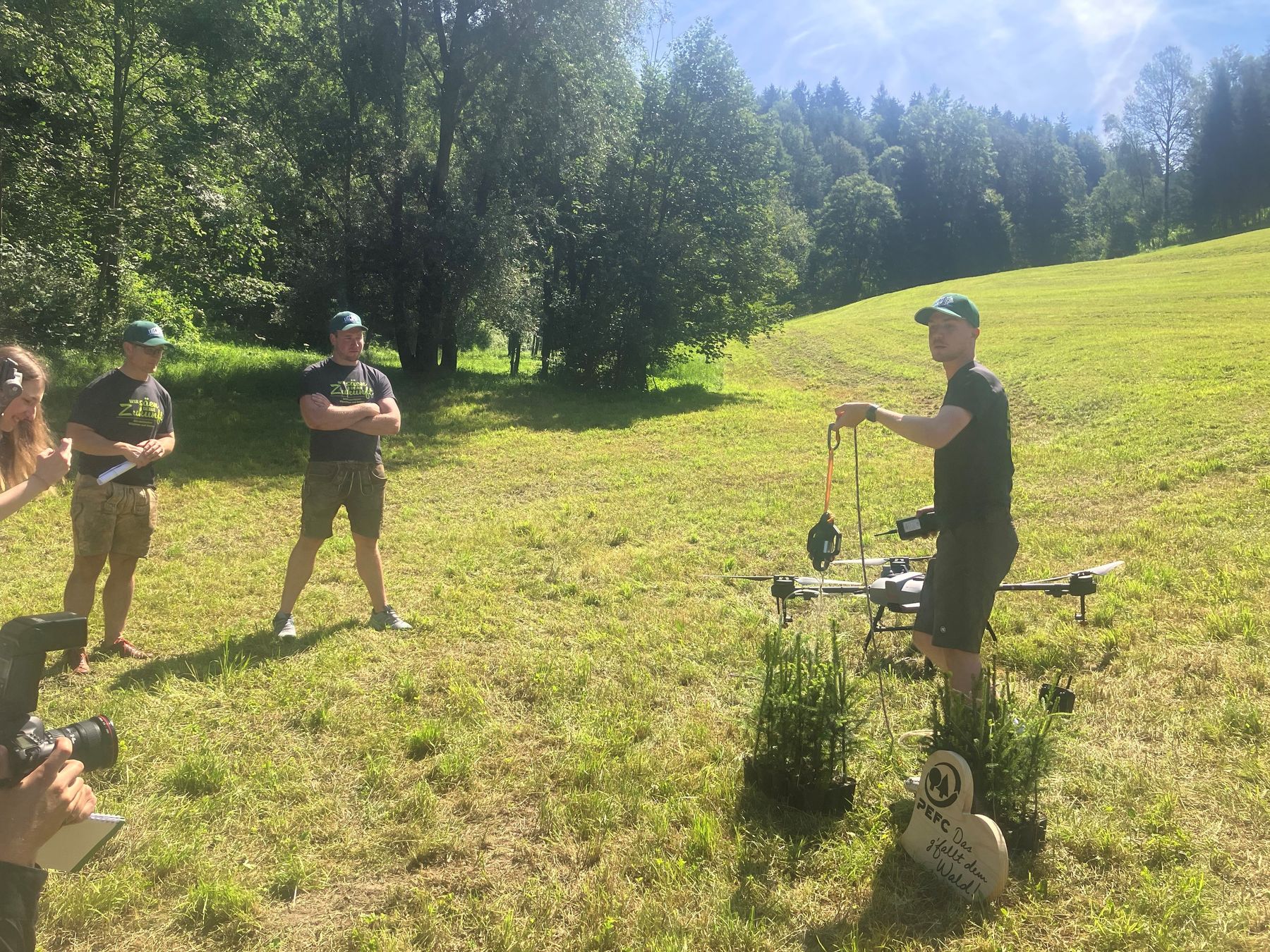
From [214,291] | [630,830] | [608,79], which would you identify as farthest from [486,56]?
[630,830]

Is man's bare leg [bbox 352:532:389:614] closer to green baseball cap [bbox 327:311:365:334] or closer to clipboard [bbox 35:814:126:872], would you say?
green baseball cap [bbox 327:311:365:334]

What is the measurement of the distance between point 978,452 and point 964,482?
14cm

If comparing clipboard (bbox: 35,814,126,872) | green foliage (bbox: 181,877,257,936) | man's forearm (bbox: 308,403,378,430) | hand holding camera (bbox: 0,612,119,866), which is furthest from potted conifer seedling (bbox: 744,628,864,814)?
man's forearm (bbox: 308,403,378,430)

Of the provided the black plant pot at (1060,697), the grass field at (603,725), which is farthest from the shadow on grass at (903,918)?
the black plant pot at (1060,697)

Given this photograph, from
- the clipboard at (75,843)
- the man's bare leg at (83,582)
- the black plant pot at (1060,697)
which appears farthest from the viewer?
the man's bare leg at (83,582)

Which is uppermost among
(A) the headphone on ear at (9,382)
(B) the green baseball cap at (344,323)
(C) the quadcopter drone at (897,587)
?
(B) the green baseball cap at (344,323)

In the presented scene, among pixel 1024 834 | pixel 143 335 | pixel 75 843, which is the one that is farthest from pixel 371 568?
pixel 1024 834

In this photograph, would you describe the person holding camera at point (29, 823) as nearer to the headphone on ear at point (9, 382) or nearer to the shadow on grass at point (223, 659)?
the headphone on ear at point (9, 382)

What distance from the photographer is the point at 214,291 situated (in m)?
14.4

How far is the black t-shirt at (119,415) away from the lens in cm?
467

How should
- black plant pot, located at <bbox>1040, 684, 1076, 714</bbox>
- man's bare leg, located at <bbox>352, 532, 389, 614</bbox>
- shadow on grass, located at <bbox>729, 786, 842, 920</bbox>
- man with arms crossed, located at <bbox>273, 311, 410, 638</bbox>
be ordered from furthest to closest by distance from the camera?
1. man's bare leg, located at <bbox>352, 532, 389, 614</bbox>
2. man with arms crossed, located at <bbox>273, 311, 410, 638</bbox>
3. black plant pot, located at <bbox>1040, 684, 1076, 714</bbox>
4. shadow on grass, located at <bbox>729, 786, 842, 920</bbox>

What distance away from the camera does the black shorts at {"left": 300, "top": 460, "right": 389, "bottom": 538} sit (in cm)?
530

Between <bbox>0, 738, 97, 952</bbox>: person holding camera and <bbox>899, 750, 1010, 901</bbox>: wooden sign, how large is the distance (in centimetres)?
288

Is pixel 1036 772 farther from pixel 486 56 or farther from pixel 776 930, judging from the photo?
pixel 486 56
